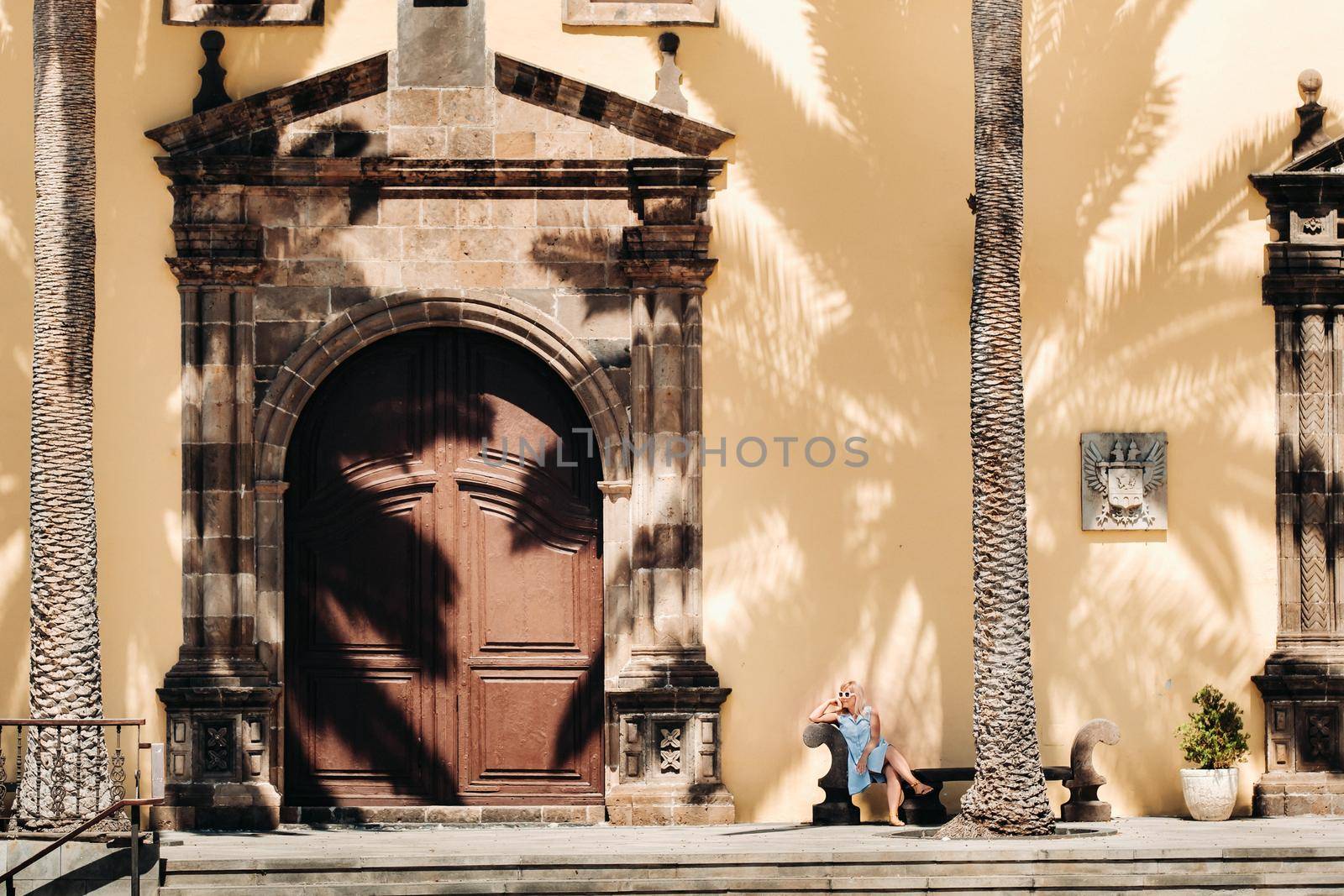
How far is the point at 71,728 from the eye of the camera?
36.0 feet

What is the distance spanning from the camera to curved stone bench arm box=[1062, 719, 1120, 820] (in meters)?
12.1

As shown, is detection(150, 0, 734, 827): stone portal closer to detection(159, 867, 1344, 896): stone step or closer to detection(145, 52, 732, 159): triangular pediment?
detection(145, 52, 732, 159): triangular pediment

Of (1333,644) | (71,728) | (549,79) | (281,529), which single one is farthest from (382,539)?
(1333,644)

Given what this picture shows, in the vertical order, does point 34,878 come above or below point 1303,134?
below

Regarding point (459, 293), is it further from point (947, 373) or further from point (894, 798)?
point (894, 798)

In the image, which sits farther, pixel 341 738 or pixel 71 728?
pixel 341 738

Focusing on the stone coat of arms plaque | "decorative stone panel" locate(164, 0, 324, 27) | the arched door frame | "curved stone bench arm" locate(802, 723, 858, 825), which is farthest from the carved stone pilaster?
"decorative stone panel" locate(164, 0, 324, 27)

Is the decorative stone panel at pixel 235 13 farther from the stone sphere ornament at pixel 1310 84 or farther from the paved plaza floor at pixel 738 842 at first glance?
the stone sphere ornament at pixel 1310 84

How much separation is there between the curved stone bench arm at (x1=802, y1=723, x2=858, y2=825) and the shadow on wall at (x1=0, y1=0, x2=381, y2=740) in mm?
4375

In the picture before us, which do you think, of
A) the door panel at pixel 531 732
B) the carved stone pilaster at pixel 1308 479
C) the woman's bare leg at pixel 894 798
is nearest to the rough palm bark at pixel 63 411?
the door panel at pixel 531 732

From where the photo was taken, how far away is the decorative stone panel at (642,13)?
41.2 ft

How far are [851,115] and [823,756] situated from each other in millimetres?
4353

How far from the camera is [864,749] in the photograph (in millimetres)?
12148

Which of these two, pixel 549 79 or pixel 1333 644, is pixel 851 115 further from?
pixel 1333 644
